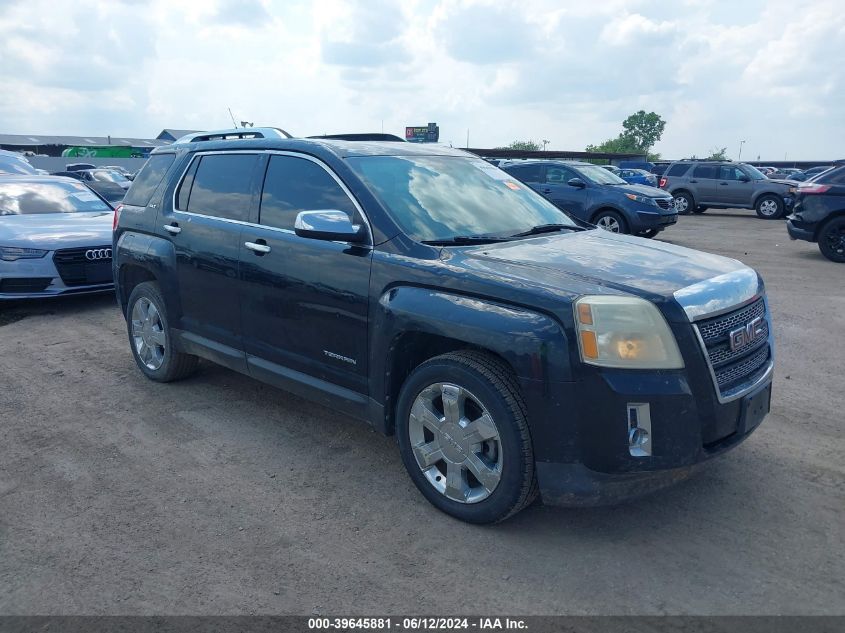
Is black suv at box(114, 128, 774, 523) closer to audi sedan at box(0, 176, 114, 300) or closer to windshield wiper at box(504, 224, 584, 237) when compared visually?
windshield wiper at box(504, 224, 584, 237)

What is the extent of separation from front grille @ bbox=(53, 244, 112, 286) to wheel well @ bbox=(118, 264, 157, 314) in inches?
101

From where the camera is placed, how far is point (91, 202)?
32.8 ft

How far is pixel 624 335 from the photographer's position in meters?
3.06

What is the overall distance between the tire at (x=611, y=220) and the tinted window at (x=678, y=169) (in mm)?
10128

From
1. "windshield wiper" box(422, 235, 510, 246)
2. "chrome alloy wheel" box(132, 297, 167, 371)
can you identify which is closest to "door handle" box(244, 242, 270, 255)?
"windshield wiper" box(422, 235, 510, 246)

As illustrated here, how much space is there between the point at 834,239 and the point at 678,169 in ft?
40.4

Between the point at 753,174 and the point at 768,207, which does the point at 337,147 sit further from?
the point at 753,174

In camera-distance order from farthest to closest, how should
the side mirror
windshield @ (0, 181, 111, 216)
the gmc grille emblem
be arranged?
windshield @ (0, 181, 111, 216) → the side mirror → the gmc grille emblem

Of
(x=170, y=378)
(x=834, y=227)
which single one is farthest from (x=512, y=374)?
(x=834, y=227)

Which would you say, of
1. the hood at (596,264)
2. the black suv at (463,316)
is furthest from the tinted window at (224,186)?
the hood at (596,264)

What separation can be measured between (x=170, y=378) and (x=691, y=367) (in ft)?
13.3

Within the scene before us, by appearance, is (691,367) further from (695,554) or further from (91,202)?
(91,202)

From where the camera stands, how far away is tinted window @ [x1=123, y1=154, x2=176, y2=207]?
5.59 metres

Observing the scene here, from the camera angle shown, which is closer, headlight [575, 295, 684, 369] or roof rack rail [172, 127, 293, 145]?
headlight [575, 295, 684, 369]
